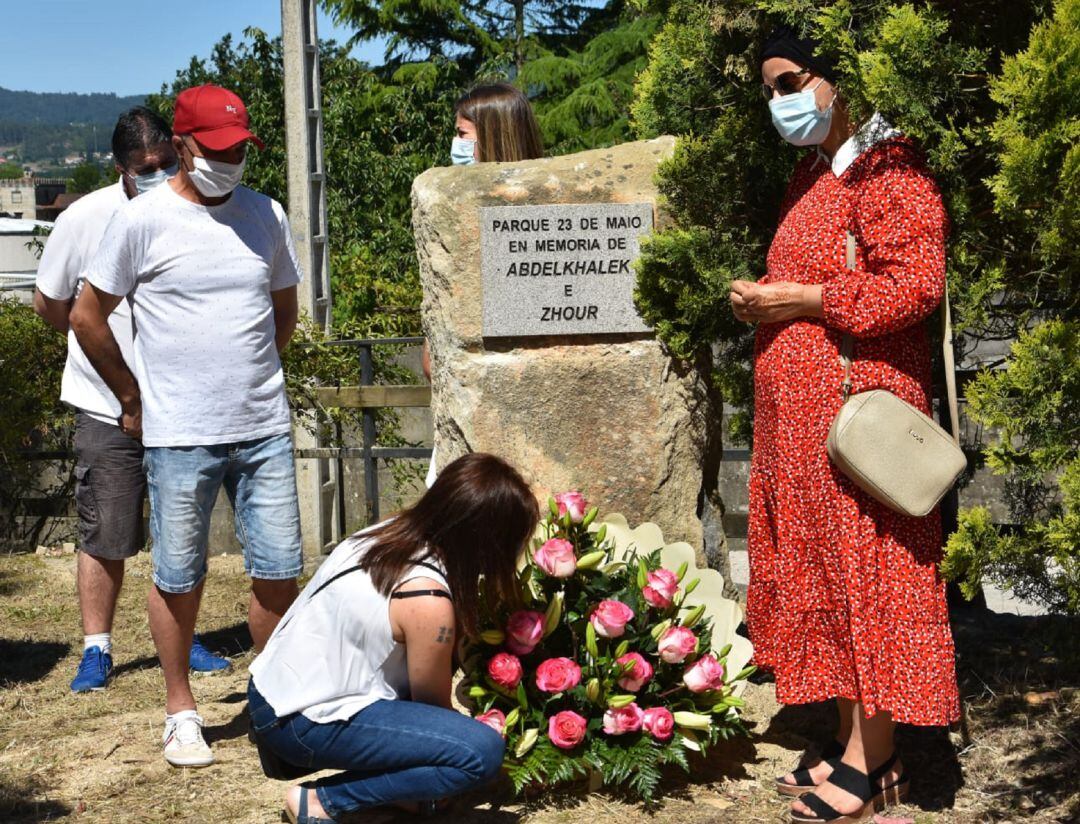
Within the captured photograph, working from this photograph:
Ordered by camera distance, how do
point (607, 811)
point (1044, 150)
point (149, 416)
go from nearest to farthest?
point (1044, 150) → point (607, 811) → point (149, 416)

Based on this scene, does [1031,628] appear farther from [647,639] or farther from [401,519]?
[401,519]

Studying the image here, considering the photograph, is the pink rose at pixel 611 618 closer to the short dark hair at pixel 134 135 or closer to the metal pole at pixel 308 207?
the short dark hair at pixel 134 135

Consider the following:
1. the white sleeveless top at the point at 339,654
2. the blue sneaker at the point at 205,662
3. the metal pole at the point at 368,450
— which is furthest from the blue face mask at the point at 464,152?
the metal pole at the point at 368,450

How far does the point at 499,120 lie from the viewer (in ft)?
13.5

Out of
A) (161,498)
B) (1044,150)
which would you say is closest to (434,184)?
(161,498)

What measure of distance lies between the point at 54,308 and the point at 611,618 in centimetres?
234

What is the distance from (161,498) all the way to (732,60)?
2079mm

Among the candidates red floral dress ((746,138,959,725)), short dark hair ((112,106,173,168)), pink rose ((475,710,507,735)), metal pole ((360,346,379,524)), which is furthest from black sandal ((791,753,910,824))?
metal pole ((360,346,379,524))

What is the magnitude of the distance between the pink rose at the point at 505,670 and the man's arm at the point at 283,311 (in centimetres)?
123

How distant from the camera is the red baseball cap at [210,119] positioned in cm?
342

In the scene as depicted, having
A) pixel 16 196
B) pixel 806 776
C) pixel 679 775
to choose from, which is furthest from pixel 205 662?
pixel 16 196

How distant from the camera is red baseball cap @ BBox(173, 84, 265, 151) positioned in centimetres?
342

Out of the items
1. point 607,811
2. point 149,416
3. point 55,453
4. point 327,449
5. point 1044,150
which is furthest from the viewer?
point 55,453

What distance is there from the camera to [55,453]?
7391mm
